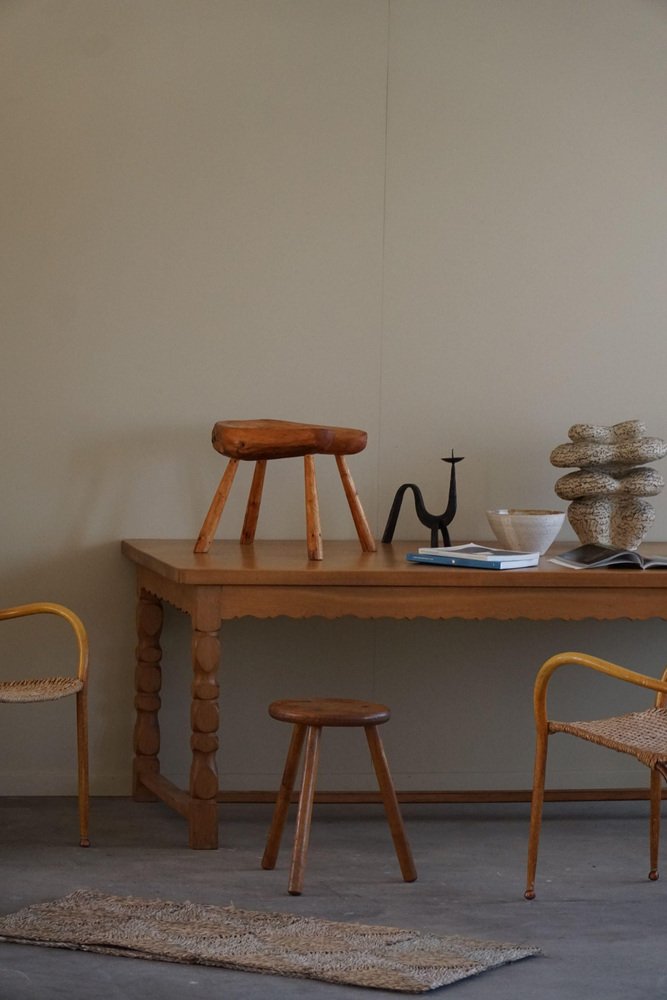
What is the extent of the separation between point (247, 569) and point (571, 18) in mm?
2212

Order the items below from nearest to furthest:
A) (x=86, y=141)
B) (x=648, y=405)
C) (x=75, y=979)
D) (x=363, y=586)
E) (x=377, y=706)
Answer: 1. (x=75, y=979)
2. (x=377, y=706)
3. (x=363, y=586)
4. (x=86, y=141)
5. (x=648, y=405)

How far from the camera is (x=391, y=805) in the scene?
3.25 m

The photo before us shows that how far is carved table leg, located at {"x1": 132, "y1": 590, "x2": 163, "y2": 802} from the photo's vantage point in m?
4.04

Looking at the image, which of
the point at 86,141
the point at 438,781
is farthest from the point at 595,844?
the point at 86,141

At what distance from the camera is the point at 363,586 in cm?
349

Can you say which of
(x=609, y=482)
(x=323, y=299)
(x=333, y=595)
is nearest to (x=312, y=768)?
(x=333, y=595)

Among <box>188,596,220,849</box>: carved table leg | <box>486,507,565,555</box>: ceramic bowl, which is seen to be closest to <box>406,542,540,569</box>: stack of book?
<box>486,507,565,555</box>: ceramic bowl

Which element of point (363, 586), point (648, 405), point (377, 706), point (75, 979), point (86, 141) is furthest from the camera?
point (648, 405)

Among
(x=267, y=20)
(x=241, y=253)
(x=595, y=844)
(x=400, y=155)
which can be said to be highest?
(x=267, y=20)

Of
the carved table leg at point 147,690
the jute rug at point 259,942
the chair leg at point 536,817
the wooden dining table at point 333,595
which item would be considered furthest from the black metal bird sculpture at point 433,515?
the jute rug at point 259,942

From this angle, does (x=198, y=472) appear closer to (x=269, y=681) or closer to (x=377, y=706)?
(x=269, y=681)

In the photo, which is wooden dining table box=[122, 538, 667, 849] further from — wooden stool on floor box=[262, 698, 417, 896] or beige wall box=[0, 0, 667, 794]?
beige wall box=[0, 0, 667, 794]

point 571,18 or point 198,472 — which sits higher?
point 571,18

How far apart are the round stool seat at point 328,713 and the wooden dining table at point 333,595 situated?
28 cm
